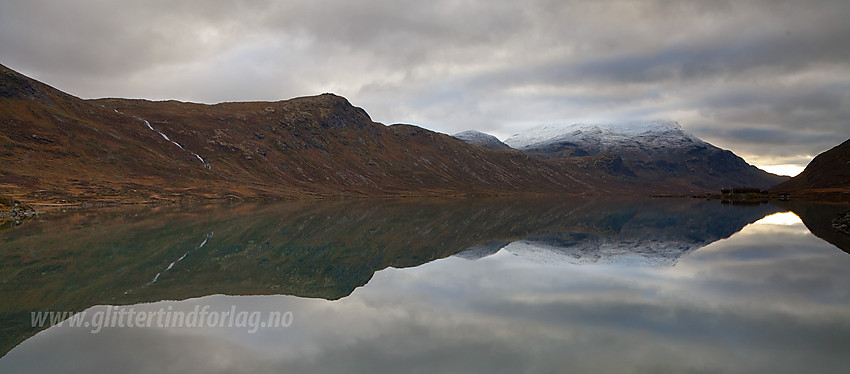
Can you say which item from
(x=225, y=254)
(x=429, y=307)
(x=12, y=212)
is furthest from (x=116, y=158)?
(x=429, y=307)

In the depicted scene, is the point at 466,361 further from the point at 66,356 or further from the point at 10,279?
the point at 10,279

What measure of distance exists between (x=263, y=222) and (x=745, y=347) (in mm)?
59051

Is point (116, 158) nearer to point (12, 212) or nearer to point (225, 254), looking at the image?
point (12, 212)

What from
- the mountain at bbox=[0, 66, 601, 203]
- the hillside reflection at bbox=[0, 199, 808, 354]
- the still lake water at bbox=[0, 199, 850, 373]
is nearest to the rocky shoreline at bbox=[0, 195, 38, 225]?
the hillside reflection at bbox=[0, 199, 808, 354]

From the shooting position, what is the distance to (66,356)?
12648mm

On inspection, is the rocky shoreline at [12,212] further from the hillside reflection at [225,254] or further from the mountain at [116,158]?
the mountain at [116,158]

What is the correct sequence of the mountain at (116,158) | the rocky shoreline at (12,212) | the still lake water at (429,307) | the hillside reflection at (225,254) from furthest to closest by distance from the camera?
the mountain at (116,158) < the rocky shoreline at (12,212) < the hillside reflection at (225,254) < the still lake water at (429,307)

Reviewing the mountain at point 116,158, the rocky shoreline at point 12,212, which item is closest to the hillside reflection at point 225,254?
the rocky shoreline at point 12,212

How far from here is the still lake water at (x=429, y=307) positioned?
40.2 feet

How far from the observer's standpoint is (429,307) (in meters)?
17.9

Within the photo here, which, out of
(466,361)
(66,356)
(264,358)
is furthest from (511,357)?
(66,356)

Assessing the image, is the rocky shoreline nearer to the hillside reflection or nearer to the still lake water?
the hillside reflection

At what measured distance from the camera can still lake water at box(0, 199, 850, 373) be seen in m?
12.3

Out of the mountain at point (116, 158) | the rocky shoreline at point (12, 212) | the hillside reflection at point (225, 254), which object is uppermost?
the mountain at point (116, 158)
